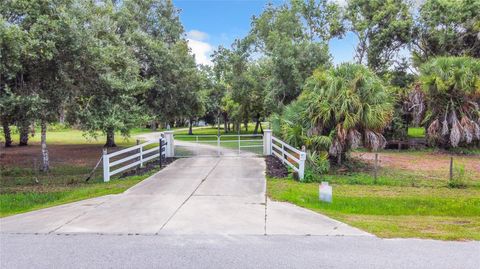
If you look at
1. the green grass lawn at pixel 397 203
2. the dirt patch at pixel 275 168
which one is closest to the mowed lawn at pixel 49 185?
the dirt patch at pixel 275 168

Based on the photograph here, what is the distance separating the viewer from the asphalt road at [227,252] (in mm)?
4438

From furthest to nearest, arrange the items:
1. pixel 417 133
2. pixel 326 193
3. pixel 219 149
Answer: pixel 417 133, pixel 219 149, pixel 326 193

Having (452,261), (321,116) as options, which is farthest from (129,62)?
(452,261)

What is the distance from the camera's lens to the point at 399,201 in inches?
320

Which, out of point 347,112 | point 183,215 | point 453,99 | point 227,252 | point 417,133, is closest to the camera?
point 227,252

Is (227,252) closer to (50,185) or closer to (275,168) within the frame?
(275,168)

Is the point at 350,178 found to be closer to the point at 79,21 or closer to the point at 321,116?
the point at 321,116

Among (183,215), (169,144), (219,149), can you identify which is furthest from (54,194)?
(219,149)

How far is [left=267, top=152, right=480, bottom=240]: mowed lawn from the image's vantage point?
5.95 m

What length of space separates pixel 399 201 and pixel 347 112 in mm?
4564

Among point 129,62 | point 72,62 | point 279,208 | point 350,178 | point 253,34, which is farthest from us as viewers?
point 253,34

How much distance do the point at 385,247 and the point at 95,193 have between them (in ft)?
22.6

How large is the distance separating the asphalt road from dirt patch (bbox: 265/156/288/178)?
5.94 m

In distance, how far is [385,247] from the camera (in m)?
5.01
